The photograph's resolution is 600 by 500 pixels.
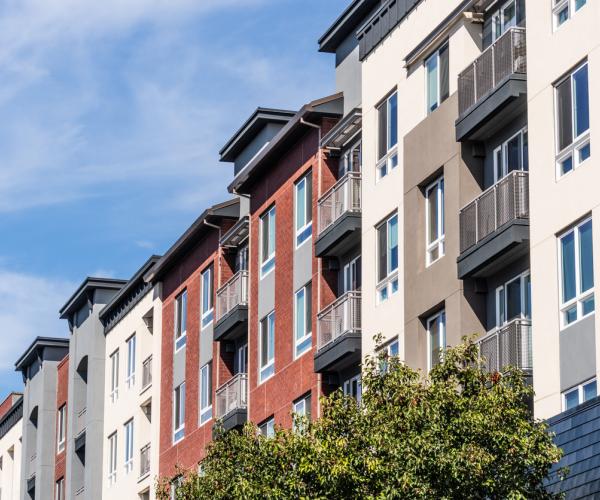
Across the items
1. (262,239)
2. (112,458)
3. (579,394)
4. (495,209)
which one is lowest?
(579,394)

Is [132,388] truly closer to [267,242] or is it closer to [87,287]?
[87,287]

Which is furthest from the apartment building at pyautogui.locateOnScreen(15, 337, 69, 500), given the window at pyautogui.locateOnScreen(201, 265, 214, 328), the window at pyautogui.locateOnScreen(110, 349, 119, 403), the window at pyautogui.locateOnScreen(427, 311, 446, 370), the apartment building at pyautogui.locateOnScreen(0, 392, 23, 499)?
the window at pyautogui.locateOnScreen(427, 311, 446, 370)

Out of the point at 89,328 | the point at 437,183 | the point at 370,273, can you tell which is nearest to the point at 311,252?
the point at 370,273

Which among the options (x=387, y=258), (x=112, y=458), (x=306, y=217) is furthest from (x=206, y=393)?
(x=387, y=258)

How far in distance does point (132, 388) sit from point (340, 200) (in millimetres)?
21639

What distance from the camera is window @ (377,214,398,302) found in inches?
1529

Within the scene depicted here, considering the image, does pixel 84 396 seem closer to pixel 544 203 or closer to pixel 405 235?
pixel 405 235

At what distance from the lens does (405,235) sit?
124 feet

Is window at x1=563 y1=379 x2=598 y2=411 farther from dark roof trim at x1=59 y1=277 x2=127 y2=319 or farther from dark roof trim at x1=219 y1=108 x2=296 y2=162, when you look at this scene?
dark roof trim at x1=59 y1=277 x2=127 y2=319

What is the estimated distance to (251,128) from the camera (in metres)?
51.8

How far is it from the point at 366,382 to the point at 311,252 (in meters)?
16.3

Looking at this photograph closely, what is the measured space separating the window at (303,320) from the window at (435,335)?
790 cm

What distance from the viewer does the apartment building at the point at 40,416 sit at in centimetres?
7175

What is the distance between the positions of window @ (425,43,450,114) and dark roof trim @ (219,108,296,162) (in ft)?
43.5
